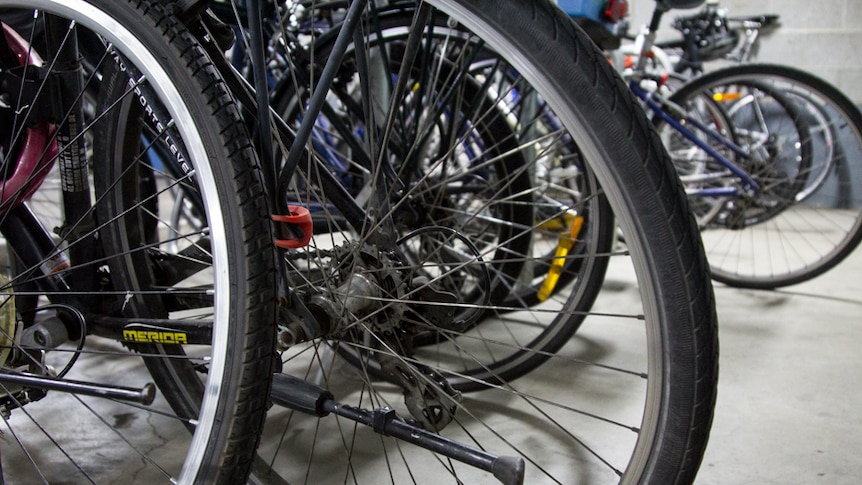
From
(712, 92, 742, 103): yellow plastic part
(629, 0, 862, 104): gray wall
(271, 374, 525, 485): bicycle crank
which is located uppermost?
(629, 0, 862, 104): gray wall

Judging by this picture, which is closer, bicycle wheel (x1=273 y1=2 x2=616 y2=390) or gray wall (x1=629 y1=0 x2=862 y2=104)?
bicycle wheel (x1=273 y1=2 x2=616 y2=390)

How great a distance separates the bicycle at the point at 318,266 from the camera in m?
0.75

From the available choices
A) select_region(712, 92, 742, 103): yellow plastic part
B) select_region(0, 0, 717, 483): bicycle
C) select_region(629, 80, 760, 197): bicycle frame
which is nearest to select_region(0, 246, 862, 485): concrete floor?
select_region(0, 0, 717, 483): bicycle

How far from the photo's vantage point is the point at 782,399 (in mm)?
1485

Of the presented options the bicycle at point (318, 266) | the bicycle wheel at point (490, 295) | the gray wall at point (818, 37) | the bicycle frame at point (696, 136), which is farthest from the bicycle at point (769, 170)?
the bicycle at point (318, 266)

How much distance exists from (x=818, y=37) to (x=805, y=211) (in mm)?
1398

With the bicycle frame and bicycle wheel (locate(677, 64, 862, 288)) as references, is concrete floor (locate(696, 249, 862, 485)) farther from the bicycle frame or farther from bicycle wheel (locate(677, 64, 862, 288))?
the bicycle frame

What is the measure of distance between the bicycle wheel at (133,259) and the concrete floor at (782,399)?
76 mm

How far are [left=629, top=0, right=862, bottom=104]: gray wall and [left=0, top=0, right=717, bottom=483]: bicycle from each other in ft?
9.49

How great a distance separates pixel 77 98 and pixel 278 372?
52cm

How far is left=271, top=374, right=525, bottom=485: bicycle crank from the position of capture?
2.75 feet

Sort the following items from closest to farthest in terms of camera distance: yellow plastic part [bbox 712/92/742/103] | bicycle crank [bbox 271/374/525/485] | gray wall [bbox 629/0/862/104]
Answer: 1. bicycle crank [bbox 271/374/525/485]
2. yellow plastic part [bbox 712/92/742/103]
3. gray wall [bbox 629/0/862/104]

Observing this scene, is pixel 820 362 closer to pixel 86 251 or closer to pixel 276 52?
pixel 276 52

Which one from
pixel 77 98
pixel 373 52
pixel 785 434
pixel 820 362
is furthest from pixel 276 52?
pixel 820 362
